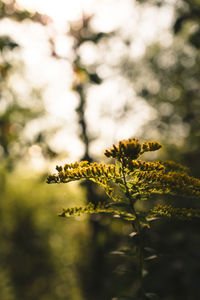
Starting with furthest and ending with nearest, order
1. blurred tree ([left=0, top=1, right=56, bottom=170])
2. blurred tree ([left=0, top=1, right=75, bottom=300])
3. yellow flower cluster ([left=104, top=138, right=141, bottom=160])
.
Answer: blurred tree ([left=0, top=1, right=75, bottom=300]), blurred tree ([left=0, top=1, right=56, bottom=170]), yellow flower cluster ([left=104, top=138, right=141, bottom=160])

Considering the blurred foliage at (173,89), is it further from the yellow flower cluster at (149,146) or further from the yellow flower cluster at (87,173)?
the yellow flower cluster at (87,173)

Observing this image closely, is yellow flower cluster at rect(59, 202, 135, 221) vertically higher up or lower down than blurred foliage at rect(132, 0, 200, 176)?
lower down

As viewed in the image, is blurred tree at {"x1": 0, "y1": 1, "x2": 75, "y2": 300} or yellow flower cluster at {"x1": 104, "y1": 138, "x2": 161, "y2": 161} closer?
yellow flower cluster at {"x1": 104, "y1": 138, "x2": 161, "y2": 161}

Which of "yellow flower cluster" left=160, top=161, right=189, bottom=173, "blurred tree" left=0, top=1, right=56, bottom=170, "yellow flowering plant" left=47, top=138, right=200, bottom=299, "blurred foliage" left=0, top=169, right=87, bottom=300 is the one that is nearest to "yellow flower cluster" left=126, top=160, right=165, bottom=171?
"yellow flowering plant" left=47, top=138, right=200, bottom=299

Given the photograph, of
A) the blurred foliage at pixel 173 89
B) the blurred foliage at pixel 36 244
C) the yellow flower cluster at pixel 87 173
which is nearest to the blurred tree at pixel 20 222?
the blurred foliage at pixel 36 244

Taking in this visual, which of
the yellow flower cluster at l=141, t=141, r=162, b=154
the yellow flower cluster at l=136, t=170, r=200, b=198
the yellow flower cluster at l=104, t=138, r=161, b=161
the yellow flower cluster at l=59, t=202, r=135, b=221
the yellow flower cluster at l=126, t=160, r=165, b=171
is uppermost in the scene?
the yellow flower cluster at l=141, t=141, r=162, b=154

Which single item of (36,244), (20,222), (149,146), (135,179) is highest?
(20,222)

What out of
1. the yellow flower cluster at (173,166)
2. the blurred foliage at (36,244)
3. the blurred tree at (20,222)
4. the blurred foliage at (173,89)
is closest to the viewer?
the yellow flower cluster at (173,166)

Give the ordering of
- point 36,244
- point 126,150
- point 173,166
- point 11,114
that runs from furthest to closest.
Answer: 1. point 36,244
2. point 11,114
3. point 173,166
4. point 126,150

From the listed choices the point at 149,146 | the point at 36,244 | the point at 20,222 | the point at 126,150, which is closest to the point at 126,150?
the point at 126,150

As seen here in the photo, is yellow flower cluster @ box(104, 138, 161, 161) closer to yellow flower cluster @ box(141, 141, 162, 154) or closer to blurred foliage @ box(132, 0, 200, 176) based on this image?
yellow flower cluster @ box(141, 141, 162, 154)

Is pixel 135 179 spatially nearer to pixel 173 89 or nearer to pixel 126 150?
pixel 126 150

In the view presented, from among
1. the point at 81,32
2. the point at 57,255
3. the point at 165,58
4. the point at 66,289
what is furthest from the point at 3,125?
the point at 57,255

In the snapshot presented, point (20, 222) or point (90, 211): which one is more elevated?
point (20, 222)
